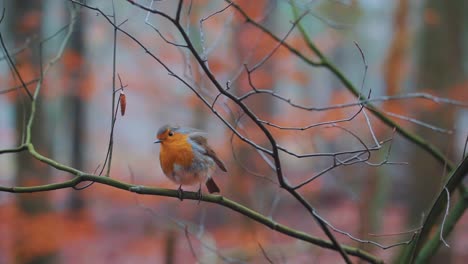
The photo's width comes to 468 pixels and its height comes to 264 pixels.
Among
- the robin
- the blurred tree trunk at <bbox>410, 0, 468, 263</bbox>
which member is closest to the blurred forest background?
the blurred tree trunk at <bbox>410, 0, 468, 263</bbox>

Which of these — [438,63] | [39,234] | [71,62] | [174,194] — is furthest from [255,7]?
[174,194]

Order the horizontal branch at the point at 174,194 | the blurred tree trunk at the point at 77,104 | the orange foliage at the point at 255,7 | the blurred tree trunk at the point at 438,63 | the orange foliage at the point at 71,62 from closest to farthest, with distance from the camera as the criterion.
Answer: the horizontal branch at the point at 174,194 < the orange foliage at the point at 255,7 < the blurred tree trunk at the point at 438,63 < the orange foliage at the point at 71,62 < the blurred tree trunk at the point at 77,104

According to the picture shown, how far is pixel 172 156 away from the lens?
6.13ft

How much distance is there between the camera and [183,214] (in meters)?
9.28

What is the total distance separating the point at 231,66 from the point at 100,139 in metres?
7.70

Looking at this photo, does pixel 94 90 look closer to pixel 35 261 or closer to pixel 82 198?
pixel 35 261

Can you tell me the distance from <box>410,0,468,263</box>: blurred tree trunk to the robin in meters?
3.50

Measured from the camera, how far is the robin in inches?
73.4

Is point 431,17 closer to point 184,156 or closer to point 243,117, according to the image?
point 243,117

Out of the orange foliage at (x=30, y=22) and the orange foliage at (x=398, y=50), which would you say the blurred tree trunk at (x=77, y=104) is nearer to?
the orange foliage at (x=30, y=22)

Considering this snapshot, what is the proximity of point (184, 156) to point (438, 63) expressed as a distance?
3895 mm

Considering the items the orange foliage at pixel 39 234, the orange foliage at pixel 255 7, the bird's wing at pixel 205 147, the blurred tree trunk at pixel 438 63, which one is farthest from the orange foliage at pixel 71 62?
the bird's wing at pixel 205 147

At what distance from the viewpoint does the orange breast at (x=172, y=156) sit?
73.4 inches

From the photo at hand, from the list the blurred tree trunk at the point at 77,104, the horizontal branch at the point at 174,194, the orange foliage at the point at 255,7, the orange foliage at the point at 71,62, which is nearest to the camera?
the horizontal branch at the point at 174,194
